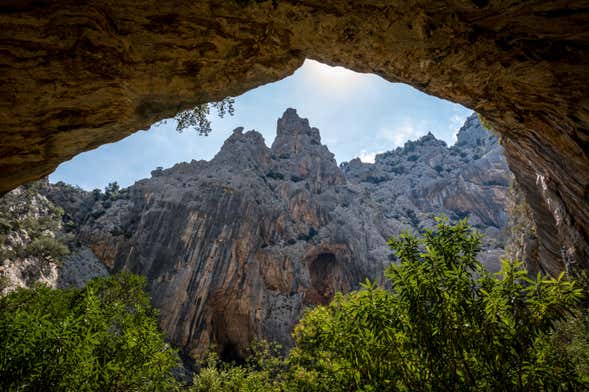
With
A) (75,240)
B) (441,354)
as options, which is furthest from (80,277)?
(441,354)

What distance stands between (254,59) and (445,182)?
103 metres

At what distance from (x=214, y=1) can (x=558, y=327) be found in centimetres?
2321

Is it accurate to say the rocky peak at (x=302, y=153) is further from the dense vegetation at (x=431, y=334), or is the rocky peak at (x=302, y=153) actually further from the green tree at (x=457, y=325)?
the green tree at (x=457, y=325)

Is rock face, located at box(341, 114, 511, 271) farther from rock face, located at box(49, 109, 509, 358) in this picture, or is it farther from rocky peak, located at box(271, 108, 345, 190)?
rocky peak, located at box(271, 108, 345, 190)

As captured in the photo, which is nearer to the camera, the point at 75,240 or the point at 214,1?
the point at 214,1

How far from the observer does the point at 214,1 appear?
8.32m

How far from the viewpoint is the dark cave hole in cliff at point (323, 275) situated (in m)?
54.4

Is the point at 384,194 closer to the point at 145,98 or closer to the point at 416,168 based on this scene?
the point at 416,168

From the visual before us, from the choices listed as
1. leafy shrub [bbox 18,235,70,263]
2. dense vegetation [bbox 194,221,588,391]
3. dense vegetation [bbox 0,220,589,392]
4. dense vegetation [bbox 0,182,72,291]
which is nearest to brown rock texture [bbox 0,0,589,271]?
dense vegetation [bbox 0,220,589,392]

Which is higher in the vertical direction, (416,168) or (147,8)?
(416,168)

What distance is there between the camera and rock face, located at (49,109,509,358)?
40.6 metres

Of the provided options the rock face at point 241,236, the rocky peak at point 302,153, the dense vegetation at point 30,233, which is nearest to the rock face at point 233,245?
the rock face at point 241,236

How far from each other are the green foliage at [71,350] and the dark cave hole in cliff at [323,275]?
4318 cm

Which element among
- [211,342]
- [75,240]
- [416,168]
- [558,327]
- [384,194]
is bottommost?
[211,342]
